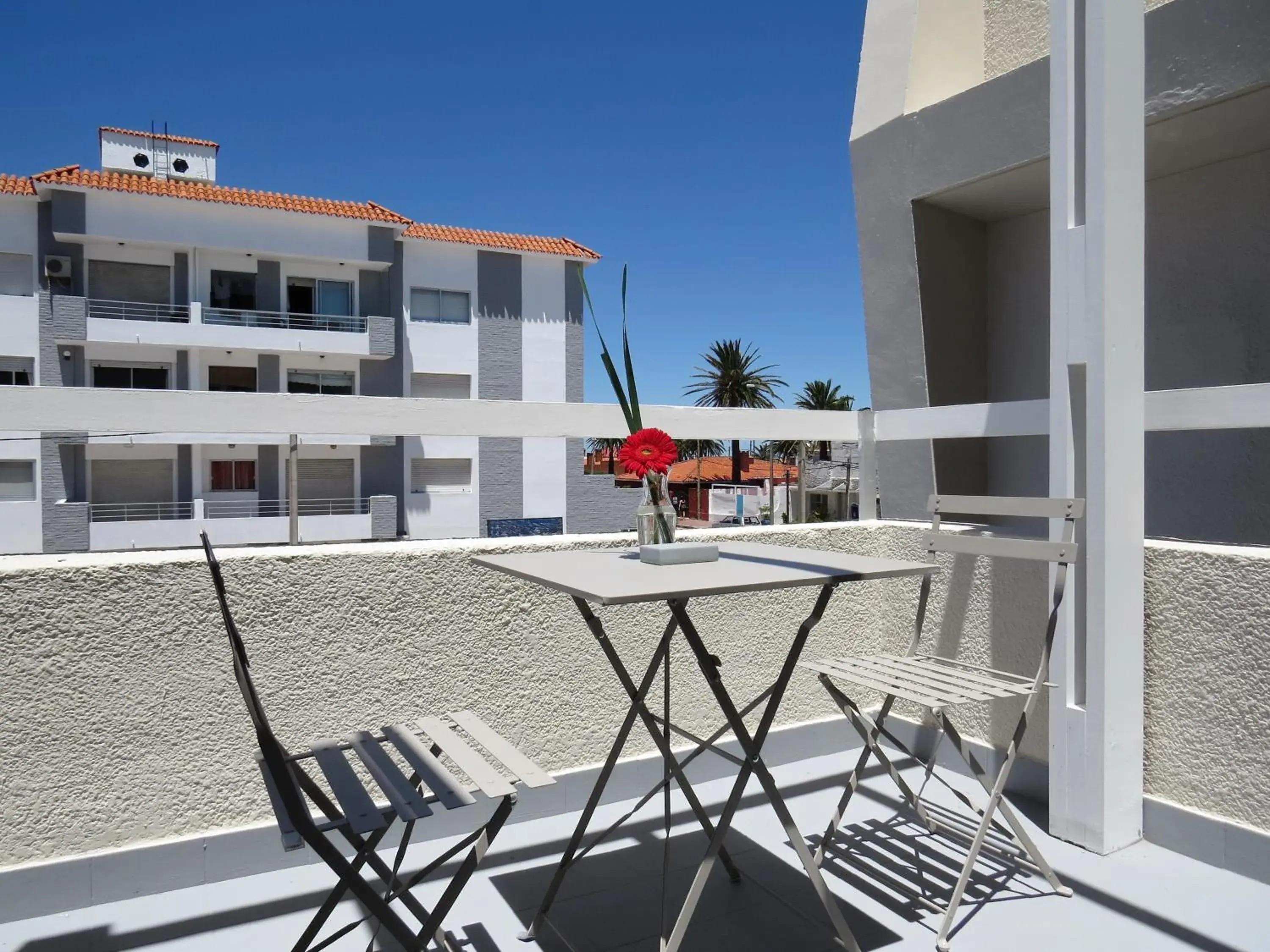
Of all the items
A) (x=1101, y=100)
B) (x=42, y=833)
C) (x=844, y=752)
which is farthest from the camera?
(x=844, y=752)

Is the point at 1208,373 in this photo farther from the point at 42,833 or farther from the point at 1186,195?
the point at 42,833

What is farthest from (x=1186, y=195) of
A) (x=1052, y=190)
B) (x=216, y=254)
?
(x=216, y=254)

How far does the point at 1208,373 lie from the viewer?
190 inches

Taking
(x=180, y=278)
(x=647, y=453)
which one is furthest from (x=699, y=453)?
(x=647, y=453)

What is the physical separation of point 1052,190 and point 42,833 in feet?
11.5

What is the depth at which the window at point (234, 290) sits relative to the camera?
2120 centimetres

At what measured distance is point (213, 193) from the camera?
805 inches

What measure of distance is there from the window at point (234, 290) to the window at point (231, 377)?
163 centimetres

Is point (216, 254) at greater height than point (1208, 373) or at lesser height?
greater

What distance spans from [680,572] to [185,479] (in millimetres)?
21265

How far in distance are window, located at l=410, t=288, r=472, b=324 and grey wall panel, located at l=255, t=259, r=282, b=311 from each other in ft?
11.5

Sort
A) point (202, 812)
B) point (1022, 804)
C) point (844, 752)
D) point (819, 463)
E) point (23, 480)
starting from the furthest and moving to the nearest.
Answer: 1. point (819, 463)
2. point (23, 480)
3. point (844, 752)
4. point (1022, 804)
5. point (202, 812)

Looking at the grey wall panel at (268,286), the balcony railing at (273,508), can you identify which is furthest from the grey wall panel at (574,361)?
the grey wall panel at (268,286)

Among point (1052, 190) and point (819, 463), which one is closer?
point (1052, 190)
